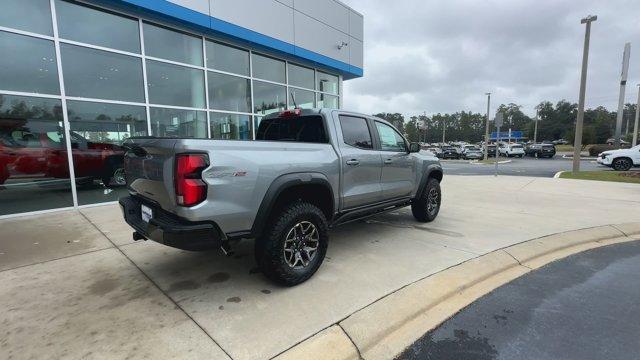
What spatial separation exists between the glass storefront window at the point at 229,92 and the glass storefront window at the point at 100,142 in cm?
206

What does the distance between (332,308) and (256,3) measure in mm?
9304

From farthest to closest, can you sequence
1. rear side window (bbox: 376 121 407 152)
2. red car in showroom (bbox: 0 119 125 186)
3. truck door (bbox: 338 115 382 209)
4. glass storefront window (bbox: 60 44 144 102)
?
glass storefront window (bbox: 60 44 144 102), red car in showroom (bbox: 0 119 125 186), rear side window (bbox: 376 121 407 152), truck door (bbox: 338 115 382 209)

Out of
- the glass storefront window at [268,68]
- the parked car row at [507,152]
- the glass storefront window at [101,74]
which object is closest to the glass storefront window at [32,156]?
the glass storefront window at [101,74]

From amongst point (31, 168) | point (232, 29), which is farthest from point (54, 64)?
point (232, 29)

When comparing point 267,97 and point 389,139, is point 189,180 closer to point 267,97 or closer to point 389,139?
point 389,139

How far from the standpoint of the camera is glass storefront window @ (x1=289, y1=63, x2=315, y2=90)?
11.9 meters

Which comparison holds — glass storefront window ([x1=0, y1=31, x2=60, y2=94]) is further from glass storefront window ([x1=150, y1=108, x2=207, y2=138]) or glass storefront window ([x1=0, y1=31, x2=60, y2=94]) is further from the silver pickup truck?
the silver pickup truck

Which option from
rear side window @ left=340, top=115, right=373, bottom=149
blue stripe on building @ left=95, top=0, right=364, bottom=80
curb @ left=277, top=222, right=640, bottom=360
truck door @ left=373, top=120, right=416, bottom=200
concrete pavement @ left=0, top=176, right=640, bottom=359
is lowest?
curb @ left=277, top=222, right=640, bottom=360

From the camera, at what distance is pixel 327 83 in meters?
13.5

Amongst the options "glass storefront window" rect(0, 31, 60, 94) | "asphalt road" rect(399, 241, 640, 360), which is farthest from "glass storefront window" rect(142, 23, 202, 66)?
"asphalt road" rect(399, 241, 640, 360)

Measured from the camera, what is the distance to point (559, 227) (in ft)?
19.1

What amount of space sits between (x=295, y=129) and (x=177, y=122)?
554 centimetres

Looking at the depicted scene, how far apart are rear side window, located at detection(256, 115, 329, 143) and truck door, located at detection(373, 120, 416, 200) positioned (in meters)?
1.06

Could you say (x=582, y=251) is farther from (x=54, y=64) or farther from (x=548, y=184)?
(x=54, y=64)
